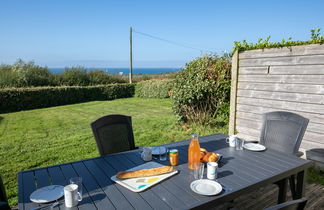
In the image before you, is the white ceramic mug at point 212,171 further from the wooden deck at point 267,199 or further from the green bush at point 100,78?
the green bush at point 100,78

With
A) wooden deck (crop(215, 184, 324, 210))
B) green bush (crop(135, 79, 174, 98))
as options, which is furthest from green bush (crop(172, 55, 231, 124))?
green bush (crop(135, 79, 174, 98))

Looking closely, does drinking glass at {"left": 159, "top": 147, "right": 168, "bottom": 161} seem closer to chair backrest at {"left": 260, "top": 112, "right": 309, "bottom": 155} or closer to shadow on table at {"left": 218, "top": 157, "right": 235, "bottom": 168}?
shadow on table at {"left": 218, "top": 157, "right": 235, "bottom": 168}

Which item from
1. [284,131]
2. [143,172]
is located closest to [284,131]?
[284,131]

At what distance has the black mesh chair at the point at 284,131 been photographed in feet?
7.54

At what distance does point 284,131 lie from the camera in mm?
2410

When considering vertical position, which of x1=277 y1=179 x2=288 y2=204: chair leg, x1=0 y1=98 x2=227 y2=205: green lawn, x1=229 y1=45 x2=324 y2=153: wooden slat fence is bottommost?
x1=0 y1=98 x2=227 y2=205: green lawn

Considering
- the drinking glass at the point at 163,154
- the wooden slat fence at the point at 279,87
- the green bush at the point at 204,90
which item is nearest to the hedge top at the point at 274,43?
the wooden slat fence at the point at 279,87

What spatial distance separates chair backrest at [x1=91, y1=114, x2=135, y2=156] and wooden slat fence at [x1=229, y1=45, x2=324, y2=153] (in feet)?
8.35

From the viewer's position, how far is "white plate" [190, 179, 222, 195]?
1282 millimetres

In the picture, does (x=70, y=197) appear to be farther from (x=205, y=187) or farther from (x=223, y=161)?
(x=223, y=161)

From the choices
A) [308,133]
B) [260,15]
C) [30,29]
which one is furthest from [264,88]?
[30,29]

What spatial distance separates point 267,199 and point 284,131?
825mm

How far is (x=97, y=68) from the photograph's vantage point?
53.3 feet

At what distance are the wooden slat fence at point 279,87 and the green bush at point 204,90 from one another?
70 centimetres
